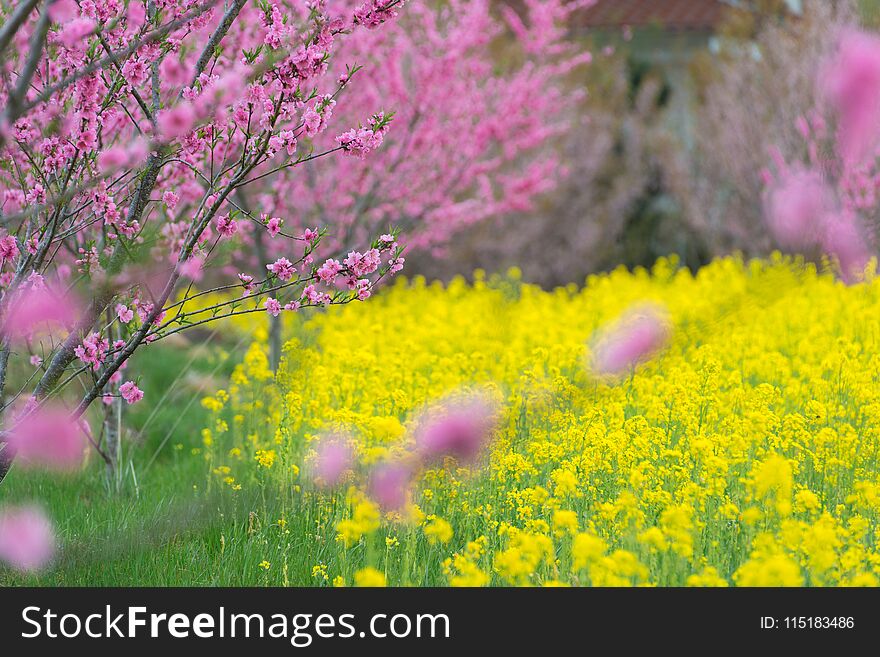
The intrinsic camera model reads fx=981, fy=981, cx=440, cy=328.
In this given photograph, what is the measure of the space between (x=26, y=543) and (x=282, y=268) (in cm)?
168

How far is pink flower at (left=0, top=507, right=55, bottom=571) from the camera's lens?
4082mm

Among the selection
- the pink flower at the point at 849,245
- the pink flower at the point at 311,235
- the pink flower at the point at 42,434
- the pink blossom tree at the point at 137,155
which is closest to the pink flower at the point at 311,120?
the pink blossom tree at the point at 137,155

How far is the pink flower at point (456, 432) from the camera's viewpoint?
4422mm

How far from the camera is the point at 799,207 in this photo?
5.05m

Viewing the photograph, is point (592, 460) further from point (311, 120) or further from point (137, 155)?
point (137, 155)

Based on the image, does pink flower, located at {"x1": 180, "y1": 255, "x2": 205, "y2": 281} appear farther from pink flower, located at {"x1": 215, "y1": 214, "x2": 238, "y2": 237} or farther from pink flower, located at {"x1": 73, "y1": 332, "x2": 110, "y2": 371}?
pink flower, located at {"x1": 73, "y1": 332, "x2": 110, "y2": 371}

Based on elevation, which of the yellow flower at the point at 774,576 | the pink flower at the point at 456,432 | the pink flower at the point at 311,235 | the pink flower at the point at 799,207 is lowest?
the yellow flower at the point at 774,576

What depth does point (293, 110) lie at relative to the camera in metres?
3.44

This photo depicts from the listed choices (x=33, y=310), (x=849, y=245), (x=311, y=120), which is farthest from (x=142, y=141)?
(x=849, y=245)

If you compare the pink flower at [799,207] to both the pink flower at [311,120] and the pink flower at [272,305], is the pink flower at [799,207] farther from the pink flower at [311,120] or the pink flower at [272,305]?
the pink flower at [272,305]

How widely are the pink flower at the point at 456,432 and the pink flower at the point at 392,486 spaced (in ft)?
0.54

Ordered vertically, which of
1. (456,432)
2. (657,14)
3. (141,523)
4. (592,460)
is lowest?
(141,523)

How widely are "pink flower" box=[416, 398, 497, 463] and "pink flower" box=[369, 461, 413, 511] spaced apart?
0.54ft

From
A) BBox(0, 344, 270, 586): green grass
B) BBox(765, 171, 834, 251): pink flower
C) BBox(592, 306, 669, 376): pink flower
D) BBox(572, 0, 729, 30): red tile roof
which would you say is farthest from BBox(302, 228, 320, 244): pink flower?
BBox(572, 0, 729, 30): red tile roof
